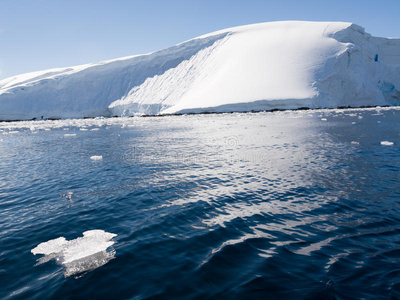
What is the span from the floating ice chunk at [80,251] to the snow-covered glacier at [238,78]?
66.9 m

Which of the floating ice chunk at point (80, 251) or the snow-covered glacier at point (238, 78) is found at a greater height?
the snow-covered glacier at point (238, 78)

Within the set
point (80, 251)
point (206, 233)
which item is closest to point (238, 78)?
point (206, 233)

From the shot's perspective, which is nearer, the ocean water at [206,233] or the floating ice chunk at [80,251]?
the ocean water at [206,233]

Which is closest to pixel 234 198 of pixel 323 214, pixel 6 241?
pixel 323 214

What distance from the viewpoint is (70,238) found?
5.17m

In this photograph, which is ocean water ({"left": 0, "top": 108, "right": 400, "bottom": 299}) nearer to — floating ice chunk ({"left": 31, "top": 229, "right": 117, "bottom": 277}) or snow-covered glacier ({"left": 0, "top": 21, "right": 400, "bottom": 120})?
floating ice chunk ({"left": 31, "top": 229, "right": 117, "bottom": 277})

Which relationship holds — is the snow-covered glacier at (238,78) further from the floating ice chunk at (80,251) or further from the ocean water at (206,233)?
the floating ice chunk at (80,251)

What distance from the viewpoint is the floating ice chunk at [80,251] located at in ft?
13.8

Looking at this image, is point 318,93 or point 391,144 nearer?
point 391,144

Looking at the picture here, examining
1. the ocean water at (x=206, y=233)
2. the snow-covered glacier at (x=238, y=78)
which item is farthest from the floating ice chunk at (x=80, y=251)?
the snow-covered glacier at (x=238, y=78)

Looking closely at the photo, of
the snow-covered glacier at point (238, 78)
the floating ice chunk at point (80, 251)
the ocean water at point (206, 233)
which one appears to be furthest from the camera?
the snow-covered glacier at point (238, 78)

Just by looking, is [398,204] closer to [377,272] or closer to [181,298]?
[377,272]

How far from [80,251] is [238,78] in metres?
81.3

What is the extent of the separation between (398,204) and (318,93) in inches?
2737
